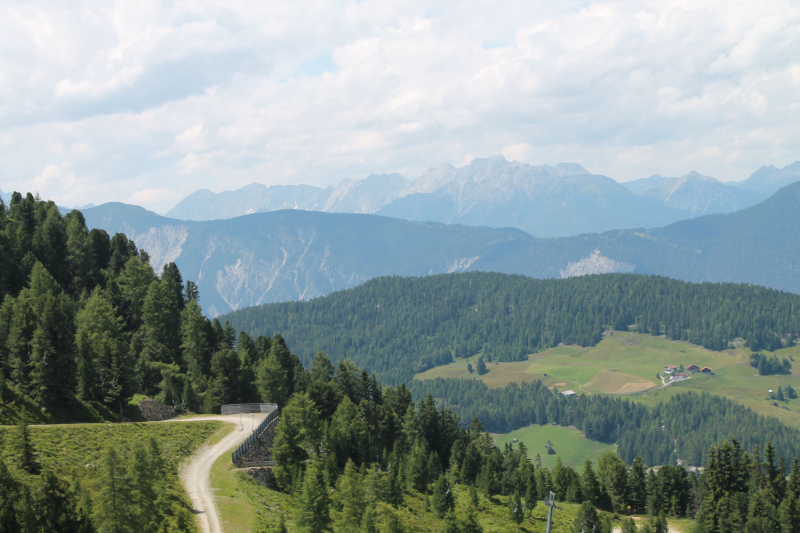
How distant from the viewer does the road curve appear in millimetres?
60706

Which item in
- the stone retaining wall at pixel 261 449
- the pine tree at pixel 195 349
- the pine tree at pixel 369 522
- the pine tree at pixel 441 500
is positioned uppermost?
the pine tree at pixel 195 349

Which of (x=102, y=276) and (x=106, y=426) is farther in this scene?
(x=102, y=276)

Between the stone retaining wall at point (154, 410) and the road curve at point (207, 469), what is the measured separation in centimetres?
536

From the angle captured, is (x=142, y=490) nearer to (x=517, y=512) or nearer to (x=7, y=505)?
(x=7, y=505)

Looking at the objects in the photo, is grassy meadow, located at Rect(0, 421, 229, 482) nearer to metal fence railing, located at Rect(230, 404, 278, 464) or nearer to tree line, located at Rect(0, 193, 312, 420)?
metal fence railing, located at Rect(230, 404, 278, 464)

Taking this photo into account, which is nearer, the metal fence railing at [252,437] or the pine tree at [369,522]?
the pine tree at [369,522]

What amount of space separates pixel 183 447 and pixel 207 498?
14444 millimetres

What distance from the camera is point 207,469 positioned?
72.9m

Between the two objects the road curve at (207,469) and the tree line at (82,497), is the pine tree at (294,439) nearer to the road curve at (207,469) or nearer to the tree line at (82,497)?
the road curve at (207,469)

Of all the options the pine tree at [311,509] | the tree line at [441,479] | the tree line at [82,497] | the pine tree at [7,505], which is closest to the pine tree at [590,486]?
the tree line at [441,479]

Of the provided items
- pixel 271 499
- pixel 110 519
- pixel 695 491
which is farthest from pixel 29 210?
pixel 695 491

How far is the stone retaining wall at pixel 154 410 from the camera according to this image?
3647 inches

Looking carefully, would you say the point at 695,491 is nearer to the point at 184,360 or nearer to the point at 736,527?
the point at 736,527

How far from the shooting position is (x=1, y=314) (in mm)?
92938
